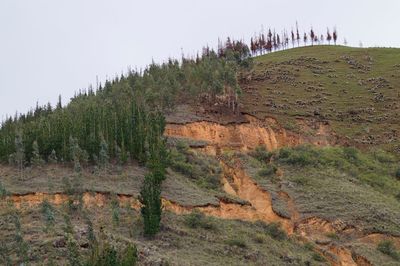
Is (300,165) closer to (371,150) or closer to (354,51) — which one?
(371,150)

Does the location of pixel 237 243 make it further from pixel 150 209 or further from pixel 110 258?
pixel 110 258

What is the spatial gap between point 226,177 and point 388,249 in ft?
45.3

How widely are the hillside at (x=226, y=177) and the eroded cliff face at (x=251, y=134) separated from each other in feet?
0.39

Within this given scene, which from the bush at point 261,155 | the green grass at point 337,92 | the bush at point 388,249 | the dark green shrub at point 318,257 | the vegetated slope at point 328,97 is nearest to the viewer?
the dark green shrub at point 318,257

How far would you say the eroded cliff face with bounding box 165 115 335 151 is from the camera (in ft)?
189

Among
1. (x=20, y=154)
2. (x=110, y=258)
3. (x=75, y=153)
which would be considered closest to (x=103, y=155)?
(x=75, y=153)

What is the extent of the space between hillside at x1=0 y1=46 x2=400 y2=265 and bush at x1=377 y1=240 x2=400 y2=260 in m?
0.06

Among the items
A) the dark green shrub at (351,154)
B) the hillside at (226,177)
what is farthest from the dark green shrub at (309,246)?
the dark green shrub at (351,154)

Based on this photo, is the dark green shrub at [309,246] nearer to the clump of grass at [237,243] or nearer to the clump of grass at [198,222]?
the clump of grass at [237,243]

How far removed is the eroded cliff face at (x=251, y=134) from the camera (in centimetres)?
5766

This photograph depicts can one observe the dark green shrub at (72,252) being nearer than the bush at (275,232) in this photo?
Yes

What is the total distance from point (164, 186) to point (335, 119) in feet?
86.7

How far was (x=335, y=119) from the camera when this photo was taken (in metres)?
64.6


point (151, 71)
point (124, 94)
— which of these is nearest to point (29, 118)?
point (124, 94)
